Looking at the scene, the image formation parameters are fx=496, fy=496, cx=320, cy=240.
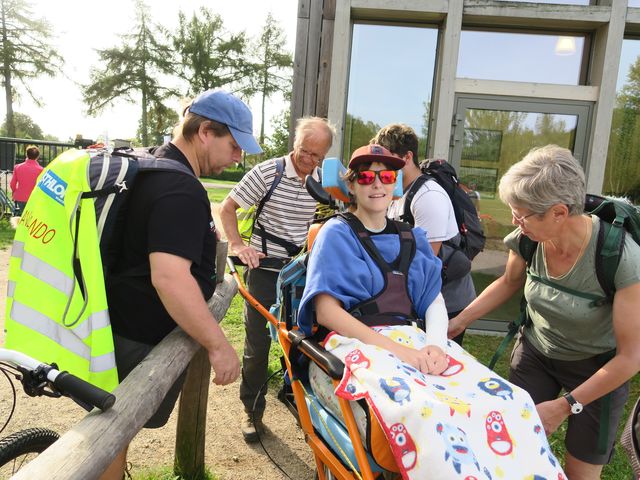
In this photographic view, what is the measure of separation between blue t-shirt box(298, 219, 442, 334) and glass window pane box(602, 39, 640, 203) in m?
4.92

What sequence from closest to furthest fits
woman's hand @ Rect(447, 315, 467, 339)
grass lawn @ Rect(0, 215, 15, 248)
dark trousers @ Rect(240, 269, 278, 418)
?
woman's hand @ Rect(447, 315, 467, 339), dark trousers @ Rect(240, 269, 278, 418), grass lawn @ Rect(0, 215, 15, 248)

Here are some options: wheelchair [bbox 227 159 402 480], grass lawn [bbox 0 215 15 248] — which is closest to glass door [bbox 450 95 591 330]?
wheelchair [bbox 227 159 402 480]

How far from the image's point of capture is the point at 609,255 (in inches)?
80.1

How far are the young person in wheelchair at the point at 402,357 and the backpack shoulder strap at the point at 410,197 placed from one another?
532 millimetres

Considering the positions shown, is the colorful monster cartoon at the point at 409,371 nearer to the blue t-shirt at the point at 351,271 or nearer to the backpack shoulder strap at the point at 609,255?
the blue t-shirt at the point at 351,271

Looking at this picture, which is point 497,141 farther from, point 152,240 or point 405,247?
point 152,240

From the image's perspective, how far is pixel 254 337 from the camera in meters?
3.62

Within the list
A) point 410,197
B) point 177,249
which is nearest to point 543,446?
point 177,249

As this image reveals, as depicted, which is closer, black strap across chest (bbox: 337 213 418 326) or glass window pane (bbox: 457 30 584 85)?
black strap across chest (bbox: 337 213 418 326)

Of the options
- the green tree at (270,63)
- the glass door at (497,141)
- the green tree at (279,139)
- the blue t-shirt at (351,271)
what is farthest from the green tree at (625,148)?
the green tree at (270,63)

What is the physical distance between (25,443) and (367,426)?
1505mm

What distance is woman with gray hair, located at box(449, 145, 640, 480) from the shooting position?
2.02 m

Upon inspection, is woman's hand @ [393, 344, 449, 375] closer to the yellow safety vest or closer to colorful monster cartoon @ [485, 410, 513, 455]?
colorful monster cartoon @ [485, 410, 513, 455]

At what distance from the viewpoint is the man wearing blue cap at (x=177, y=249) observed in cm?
187
